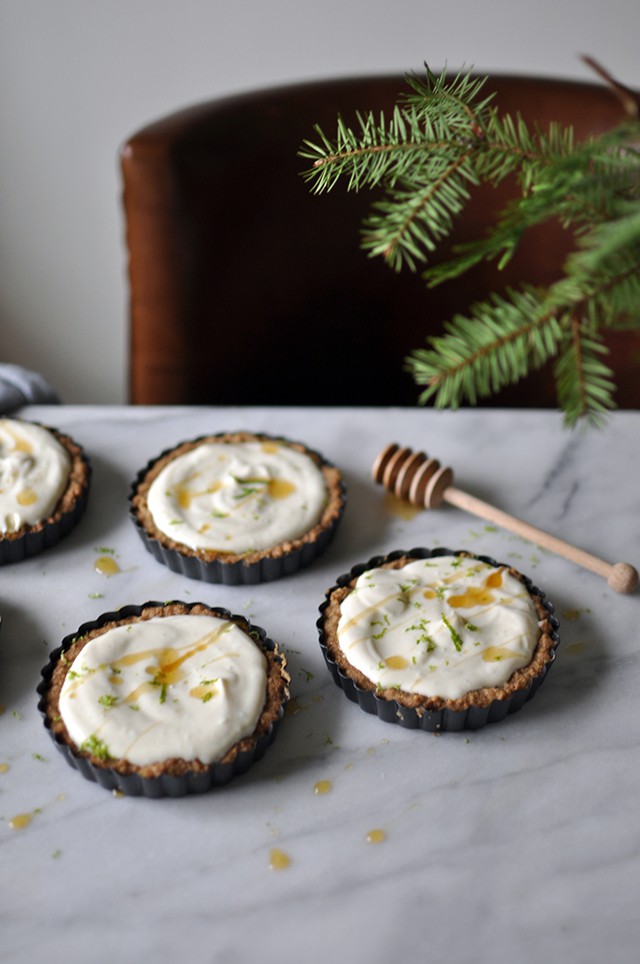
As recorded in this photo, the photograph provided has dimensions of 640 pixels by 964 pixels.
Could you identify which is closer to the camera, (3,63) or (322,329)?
(322,329)

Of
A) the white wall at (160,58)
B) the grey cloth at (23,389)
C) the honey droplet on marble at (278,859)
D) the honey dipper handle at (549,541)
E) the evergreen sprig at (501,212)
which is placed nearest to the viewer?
the evergreen sprig at (501,212)

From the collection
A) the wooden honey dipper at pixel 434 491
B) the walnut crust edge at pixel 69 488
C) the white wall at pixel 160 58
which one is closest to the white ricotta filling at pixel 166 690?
the walnut crust edge at pixel 69 488

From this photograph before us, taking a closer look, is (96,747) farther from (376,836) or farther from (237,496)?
(237,496)

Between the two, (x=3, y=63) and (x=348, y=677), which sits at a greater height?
(x=3, y=63)

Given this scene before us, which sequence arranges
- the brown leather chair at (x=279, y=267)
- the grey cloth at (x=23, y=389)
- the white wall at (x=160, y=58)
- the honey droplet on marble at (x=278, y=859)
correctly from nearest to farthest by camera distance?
the honey droplet on marble at (x=278, y=859), the grey cloth at (x=23, y=389), the brown leather chair at (x=279, y=267), the white wall at (x=160, y=58)

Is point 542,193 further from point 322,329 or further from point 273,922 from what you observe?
point 322,329

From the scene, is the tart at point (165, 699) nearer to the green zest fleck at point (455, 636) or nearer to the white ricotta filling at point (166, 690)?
the white ricotta filling at point (166, 690)

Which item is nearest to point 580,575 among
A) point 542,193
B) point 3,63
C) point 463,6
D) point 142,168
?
point 542,193
